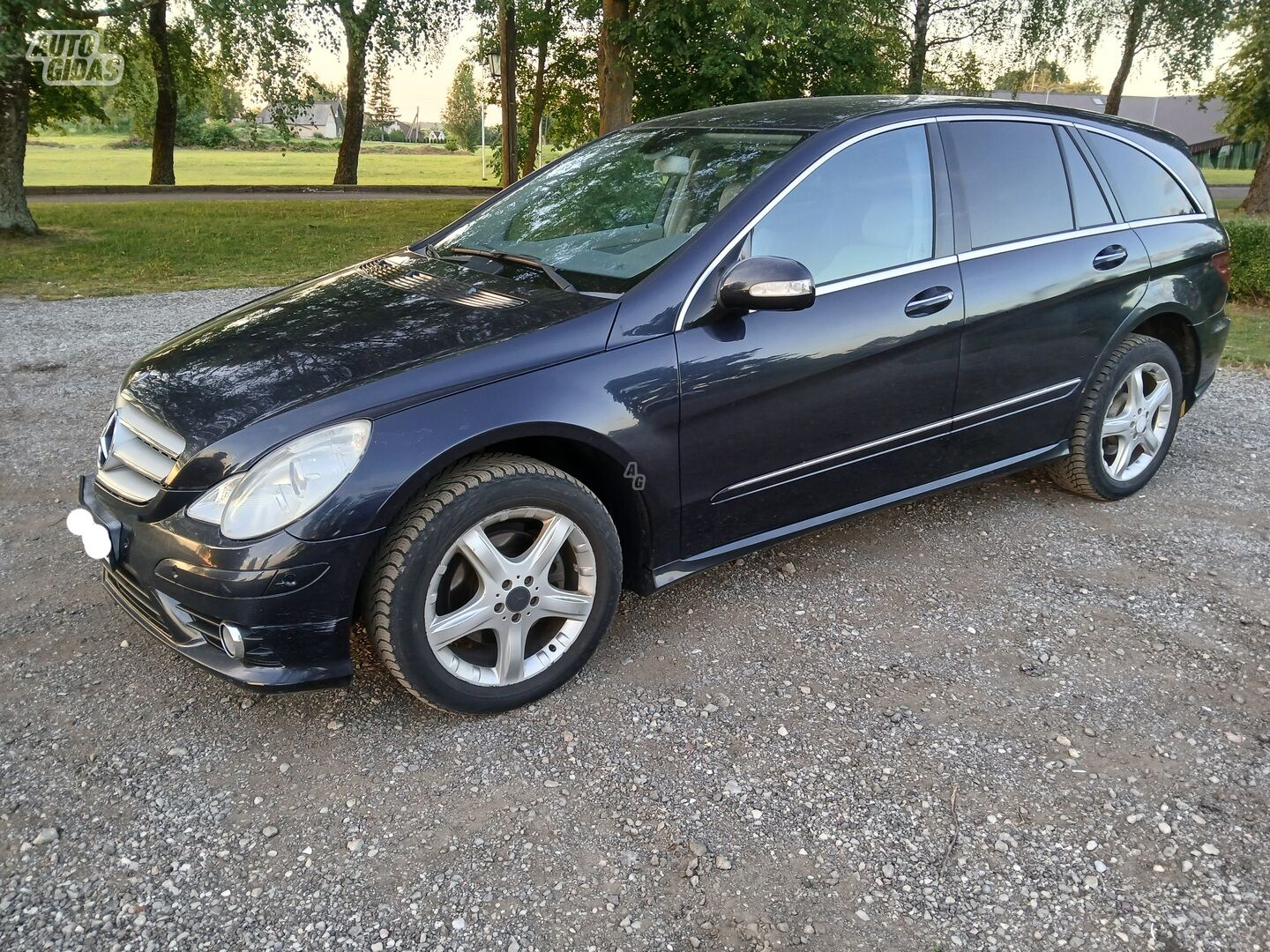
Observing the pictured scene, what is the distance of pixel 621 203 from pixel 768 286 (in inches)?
39.3

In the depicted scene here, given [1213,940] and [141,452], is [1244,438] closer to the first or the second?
[1213,940]

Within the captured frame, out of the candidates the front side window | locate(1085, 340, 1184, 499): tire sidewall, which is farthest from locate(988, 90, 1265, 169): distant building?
the front side window

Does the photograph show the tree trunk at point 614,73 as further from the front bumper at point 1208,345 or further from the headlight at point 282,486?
the headlight at point 282,486

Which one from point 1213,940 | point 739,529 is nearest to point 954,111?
point 739,529

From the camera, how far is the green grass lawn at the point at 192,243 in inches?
417

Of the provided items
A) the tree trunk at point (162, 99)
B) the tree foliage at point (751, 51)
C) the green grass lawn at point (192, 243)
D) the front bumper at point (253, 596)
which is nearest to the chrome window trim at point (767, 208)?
the front bumper at point (253, 596)

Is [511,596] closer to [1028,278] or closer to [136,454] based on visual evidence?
[136,454]

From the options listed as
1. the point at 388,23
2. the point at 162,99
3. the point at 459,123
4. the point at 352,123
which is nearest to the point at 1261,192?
the point at 388,23

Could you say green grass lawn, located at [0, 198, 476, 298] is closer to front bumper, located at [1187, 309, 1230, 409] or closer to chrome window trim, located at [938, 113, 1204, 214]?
chrome window trim, located at [938, 113, 1204, 214]

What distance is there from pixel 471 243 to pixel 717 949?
2.70m

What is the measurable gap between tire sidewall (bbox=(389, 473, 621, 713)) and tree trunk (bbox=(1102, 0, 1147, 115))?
2195 cm

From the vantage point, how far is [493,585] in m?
2.74

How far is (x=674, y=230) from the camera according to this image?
3205mm

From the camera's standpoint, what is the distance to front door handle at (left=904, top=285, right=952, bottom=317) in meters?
3.39
